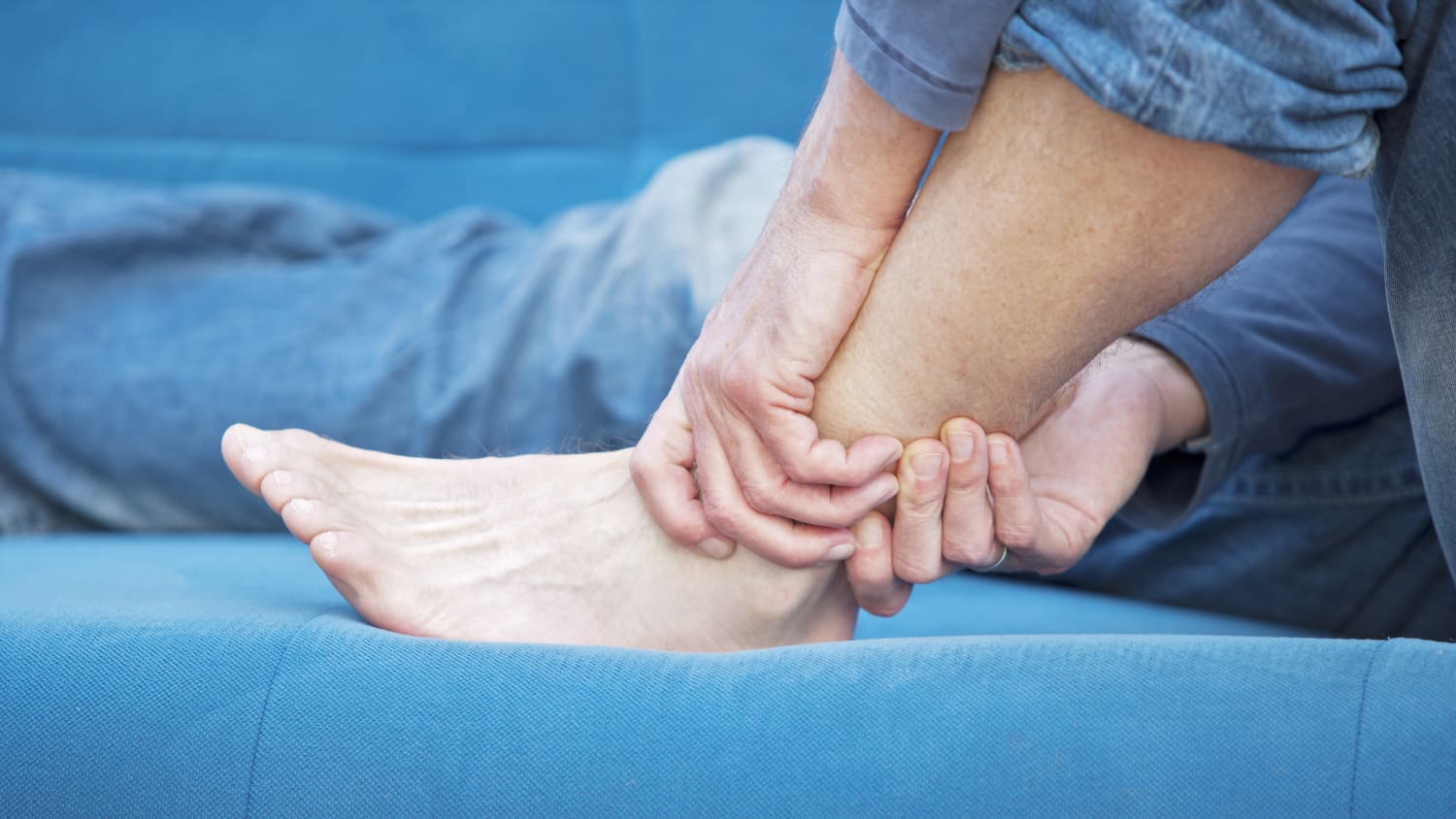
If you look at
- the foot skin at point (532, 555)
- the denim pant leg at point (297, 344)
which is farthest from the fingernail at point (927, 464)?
the denim pant leg at point (297, 344)

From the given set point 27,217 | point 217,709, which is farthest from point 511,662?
point 27,217

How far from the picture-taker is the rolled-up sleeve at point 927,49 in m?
0.51

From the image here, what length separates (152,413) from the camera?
112 centimetres

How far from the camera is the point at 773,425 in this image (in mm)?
673

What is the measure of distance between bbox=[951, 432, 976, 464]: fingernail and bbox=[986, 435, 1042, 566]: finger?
0.8 inches

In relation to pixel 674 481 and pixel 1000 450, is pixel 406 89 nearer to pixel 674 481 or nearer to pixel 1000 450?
pixel 674 481

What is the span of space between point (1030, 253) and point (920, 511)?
0.19 m

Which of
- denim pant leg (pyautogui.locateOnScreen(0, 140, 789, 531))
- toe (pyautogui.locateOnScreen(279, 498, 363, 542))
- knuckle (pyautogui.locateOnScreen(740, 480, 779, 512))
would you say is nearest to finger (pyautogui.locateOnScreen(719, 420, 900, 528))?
knuckle (pyautogui.locateOnScreen(740, 480, 779, 512))

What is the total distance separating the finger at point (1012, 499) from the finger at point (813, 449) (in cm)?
7

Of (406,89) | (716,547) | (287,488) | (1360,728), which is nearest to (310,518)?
(287,488)

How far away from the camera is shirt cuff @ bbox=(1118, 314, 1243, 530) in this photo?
82 cm

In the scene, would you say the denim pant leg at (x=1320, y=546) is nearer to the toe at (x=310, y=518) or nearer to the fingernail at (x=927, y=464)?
the fingernail at (x=927, y=464)

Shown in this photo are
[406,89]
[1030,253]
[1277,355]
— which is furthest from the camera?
[406,89]

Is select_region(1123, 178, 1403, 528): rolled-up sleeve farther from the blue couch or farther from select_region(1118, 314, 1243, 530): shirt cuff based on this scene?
the blue couch
